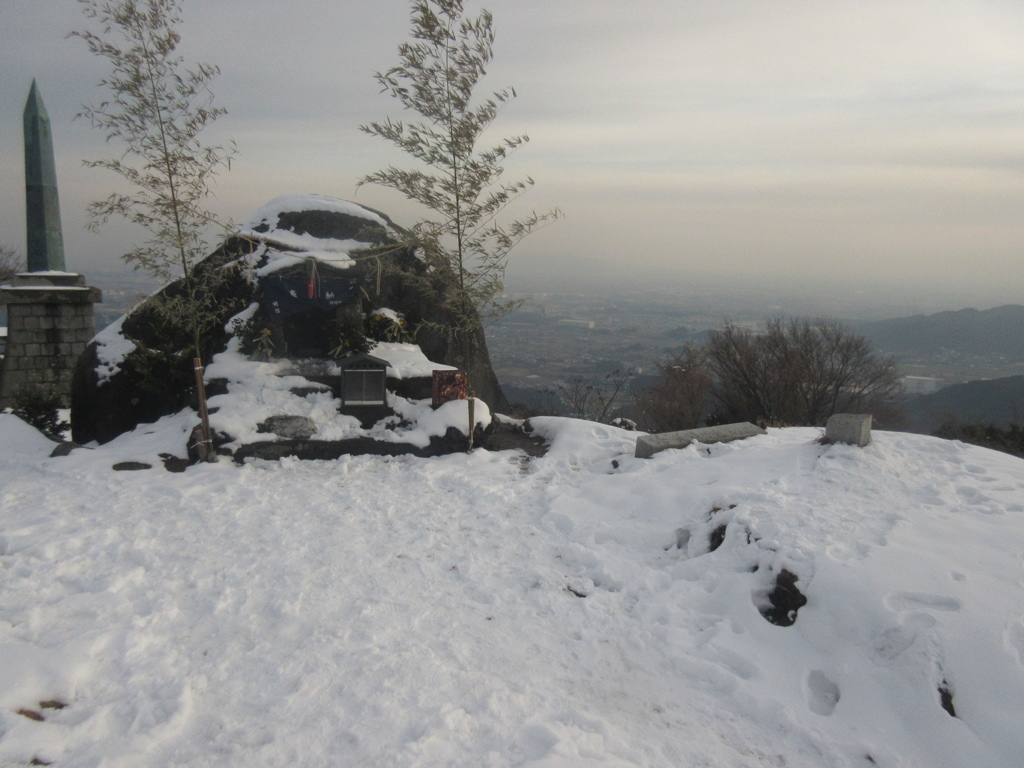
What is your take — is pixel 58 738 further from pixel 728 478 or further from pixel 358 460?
pixel 728 478

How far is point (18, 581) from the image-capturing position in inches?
191

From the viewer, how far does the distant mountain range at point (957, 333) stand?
32031mm

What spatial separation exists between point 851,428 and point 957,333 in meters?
34.2

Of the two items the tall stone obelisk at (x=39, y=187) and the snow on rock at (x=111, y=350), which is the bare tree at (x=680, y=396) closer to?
the snow on rock at (x=111, y=350)

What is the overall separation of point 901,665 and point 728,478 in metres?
3.25

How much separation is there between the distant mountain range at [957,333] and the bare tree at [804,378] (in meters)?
11.4

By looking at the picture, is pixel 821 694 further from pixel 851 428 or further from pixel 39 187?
pixel 39 187

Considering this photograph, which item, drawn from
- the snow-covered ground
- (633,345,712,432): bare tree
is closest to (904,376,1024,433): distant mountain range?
(633,345,712,432): bare tree

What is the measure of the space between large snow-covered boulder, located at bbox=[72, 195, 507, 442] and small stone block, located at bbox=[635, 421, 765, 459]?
134 inches

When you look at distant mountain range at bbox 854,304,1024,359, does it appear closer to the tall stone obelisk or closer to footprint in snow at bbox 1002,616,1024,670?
footprint in snow at bbox 1002,616,1024,670

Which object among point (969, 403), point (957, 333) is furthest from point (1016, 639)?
point (957, 333)

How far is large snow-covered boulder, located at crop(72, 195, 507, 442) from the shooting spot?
31.7 ft

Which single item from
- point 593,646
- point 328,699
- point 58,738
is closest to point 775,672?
point 593,646

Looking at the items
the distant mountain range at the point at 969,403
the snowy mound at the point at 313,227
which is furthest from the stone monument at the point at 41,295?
the distant mountain range at the point at 969,403
